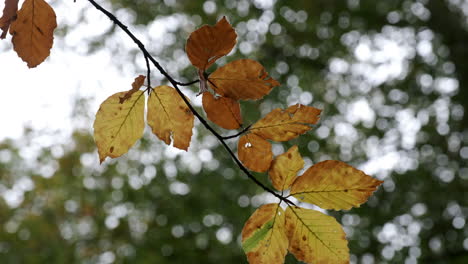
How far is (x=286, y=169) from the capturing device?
459mm

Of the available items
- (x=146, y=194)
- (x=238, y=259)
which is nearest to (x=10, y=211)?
(x=146, y=194)

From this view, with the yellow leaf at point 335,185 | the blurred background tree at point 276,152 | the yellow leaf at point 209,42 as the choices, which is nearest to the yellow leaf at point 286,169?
the yellow leaf at point 335,185

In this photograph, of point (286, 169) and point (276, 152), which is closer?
point (286, 169)

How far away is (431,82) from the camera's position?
9.43ft

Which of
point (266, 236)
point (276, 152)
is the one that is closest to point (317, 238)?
point (266, 236)

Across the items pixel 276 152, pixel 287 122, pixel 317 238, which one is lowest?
pixel 276 152

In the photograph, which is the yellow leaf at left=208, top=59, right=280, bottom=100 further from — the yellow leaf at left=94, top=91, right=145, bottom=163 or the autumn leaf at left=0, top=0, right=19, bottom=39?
the autumn leaf at left=0, top=0, right=19, bottom=39

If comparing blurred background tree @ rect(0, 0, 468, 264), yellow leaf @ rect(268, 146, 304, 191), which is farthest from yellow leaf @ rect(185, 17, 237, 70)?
blurred background tree @ rect(0, 0, 468, 264)

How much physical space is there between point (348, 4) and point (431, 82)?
0.80 meters

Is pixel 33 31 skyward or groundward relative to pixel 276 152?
skyward

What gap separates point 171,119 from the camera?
0.47m

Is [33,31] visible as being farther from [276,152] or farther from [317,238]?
[276,152]

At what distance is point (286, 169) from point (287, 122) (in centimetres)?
6

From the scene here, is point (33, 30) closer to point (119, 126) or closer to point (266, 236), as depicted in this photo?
point (119, 126)
